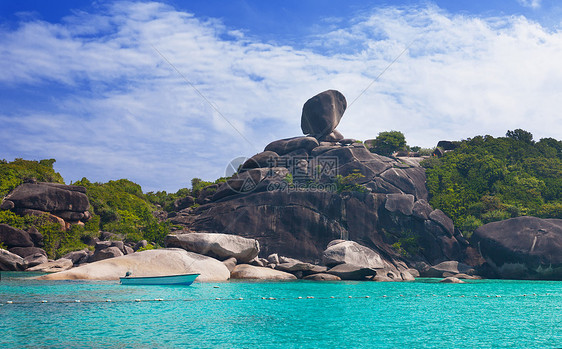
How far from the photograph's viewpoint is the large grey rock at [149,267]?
25.8 metres

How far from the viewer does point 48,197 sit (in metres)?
45.5

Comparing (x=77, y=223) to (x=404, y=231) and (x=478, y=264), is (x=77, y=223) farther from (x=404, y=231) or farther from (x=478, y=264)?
(x=478, y=264)

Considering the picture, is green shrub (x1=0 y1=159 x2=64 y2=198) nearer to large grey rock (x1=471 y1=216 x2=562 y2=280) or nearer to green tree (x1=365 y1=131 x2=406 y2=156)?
green tree (x1=365 y1=131 x2=406 y2=156)

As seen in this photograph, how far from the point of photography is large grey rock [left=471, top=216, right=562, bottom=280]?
3650cm

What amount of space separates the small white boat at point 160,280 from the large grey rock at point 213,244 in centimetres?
694

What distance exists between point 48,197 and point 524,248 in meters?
42.9

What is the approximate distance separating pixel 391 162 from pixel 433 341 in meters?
45.1

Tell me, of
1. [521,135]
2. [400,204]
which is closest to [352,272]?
[400,204]

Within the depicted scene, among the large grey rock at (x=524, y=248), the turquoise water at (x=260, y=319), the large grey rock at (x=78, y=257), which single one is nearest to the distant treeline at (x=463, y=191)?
the large grey rock at (x=78, y=257)

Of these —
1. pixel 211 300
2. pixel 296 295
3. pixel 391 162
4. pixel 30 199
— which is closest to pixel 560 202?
pixel 391 162

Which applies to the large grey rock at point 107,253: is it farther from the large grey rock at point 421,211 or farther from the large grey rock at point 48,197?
the large grey rock at point 421,211

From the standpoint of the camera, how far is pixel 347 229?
45000 millimetres

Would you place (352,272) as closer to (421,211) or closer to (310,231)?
(310,231)

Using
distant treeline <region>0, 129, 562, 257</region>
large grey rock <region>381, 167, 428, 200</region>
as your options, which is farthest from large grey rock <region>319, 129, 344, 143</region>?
distant treeline <region>0, 129, 562, 257</region>
